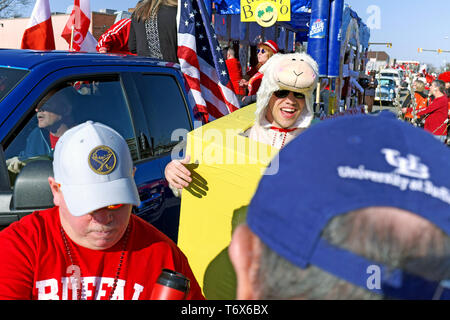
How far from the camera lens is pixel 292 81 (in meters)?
2.50

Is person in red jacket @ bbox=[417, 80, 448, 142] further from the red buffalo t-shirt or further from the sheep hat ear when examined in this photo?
the red buffalo t-shirt

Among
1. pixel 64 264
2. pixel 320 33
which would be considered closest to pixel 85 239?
pixel 64 264

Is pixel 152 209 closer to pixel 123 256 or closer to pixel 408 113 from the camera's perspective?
pixel 123 256

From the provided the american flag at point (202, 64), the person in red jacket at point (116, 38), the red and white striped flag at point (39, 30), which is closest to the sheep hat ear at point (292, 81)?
the american flag at point (202, 64)

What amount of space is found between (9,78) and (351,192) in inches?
87.4

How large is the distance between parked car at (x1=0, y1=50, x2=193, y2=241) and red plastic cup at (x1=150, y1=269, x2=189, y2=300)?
98cm

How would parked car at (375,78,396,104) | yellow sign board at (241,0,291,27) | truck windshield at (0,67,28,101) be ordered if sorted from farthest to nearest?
parked car at (375,78,396,104) → yellow sign board at (241,0,291,27) → truck windshield at (0,67,28,101)

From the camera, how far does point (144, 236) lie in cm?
169

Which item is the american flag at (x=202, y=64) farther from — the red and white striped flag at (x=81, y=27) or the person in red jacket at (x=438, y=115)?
the person in red jacket at (x=438, y=115)

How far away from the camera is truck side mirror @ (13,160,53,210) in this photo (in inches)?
74.2

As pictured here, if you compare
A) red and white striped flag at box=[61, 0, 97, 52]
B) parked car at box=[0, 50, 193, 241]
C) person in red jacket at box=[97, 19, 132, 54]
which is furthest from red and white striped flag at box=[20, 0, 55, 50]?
parked car at box=[0, 50, 193, 241]

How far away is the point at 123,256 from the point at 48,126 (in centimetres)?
109

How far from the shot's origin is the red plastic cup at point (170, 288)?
1101 mm

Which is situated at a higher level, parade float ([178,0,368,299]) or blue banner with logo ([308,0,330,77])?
blue banner with logo ([308,0,330,77])
